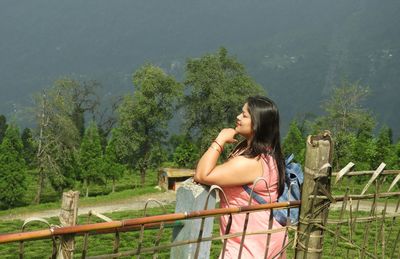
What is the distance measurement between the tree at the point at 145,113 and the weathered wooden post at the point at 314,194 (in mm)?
29600

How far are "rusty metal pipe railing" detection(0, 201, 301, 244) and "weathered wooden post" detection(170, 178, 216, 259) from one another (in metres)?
0.11

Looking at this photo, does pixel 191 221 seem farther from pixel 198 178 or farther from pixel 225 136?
pixel 225 136

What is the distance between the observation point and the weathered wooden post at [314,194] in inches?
135

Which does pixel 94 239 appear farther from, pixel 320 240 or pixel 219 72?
pixel 219 72

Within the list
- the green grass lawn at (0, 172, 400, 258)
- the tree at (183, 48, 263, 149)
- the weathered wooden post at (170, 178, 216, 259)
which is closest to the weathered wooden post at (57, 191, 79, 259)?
the green grass lawn at (0, 172, 400, 258)

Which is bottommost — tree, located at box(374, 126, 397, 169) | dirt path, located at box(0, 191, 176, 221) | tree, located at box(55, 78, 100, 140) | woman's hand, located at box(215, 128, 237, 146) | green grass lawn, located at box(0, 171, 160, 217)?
green grass lawn, located at box(0, 171, 160, 217)

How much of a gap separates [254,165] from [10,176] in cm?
2776

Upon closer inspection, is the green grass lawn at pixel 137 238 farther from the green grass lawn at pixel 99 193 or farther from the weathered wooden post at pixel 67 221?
the weathered wooden post at pixel 67 221

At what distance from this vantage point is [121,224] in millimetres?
2783

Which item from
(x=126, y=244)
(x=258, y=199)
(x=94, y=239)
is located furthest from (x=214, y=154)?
(x=94, y=239)

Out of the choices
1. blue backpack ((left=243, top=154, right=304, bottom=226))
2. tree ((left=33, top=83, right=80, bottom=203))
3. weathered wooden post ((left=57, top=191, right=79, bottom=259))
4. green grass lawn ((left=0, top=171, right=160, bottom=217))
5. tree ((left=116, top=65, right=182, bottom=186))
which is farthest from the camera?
tree ((left=116, top=65, right=182, bottom=186))

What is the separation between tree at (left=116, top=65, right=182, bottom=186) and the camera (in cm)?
3325

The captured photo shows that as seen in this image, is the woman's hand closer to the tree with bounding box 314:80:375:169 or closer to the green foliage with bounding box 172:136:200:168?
the tree with bounding box 314:80:375:169

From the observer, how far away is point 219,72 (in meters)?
33.1
